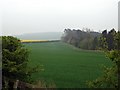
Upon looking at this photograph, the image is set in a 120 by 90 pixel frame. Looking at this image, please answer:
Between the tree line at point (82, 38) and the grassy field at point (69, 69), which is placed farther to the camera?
the tree line at point (82, 38)

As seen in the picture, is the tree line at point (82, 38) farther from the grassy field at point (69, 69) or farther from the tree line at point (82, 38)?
the grassy field at point (69, 69)

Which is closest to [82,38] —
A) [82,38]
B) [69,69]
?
[82,38]

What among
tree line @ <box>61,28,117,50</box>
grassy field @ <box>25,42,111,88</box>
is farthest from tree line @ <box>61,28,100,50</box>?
grassy field @ <box>25,42,111,88</box>

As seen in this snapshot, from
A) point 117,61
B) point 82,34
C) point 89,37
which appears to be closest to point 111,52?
point 117,61

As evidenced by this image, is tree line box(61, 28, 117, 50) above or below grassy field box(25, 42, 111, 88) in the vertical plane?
above

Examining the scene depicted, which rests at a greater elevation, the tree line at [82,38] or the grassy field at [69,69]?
the tree line at [82,38]

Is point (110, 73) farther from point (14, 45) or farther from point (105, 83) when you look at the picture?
point (14, 45)

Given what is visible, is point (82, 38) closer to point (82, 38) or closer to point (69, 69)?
point (82, 38)

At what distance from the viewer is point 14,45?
26.8 feet

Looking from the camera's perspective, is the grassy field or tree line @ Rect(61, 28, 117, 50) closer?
the grassy field

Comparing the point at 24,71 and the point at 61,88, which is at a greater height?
the point at 24,71

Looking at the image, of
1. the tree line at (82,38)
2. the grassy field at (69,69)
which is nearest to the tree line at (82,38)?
the tree line at (82,38)

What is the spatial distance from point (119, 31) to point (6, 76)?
151 inches

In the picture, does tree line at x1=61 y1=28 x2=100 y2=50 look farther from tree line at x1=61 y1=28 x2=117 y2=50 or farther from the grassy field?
the grassy field
